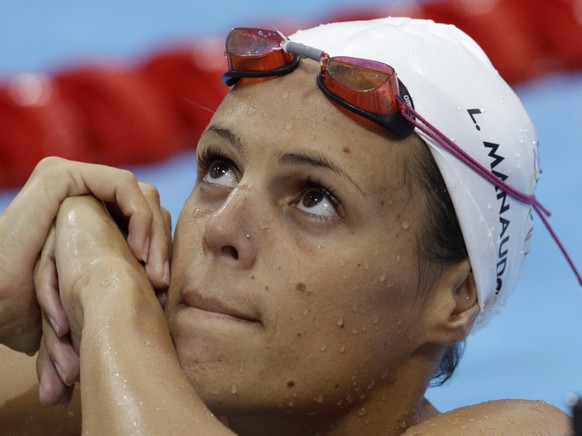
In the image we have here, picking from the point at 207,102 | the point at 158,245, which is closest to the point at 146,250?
the point at 158,245

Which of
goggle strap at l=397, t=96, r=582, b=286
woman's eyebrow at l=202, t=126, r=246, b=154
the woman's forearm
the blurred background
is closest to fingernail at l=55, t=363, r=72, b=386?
the woman's forearm

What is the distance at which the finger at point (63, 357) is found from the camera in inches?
66.2

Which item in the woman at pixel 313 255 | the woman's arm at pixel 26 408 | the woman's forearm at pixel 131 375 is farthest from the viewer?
the woman's arm at pixel 26 408

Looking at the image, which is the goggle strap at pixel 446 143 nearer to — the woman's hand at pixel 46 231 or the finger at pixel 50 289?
the woman's hand at pixel 46 231

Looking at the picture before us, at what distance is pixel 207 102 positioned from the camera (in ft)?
13.5

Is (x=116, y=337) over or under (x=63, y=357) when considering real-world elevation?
over

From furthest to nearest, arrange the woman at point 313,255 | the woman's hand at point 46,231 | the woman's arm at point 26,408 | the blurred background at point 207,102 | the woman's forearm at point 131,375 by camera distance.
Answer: the blurred background at point 207,102, the woman's arm at point 26,408, the woman's hand at point 46,231, the woman at point 313,255, the woman's forearm at point 131,375

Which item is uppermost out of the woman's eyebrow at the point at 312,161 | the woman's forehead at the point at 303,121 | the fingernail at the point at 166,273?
the woman's forehead at the point at 303,121

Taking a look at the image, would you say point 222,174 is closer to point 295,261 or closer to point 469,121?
point 295,261

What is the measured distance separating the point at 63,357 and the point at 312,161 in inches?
19.9

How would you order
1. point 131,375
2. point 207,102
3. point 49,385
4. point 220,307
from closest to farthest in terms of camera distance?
point 131,375, point 220,307, point 49,385, point 207,102

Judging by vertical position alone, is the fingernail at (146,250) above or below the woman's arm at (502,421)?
above

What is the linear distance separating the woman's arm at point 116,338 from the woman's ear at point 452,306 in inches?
18.1

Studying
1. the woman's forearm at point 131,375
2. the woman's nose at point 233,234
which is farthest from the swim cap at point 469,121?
the woman's forearm at point 131,375
